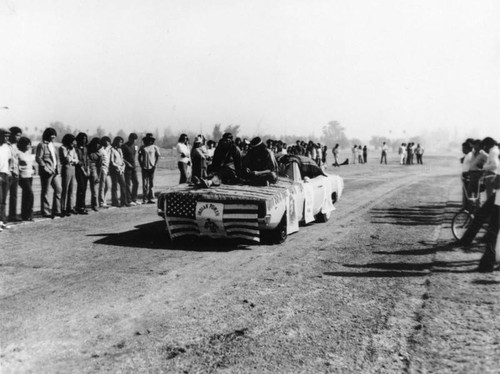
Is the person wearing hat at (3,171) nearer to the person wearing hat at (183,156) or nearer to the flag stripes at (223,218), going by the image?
the flag stripes at (223,218)

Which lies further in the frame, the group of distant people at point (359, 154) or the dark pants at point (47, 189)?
the group of distant people at point (359, 154)

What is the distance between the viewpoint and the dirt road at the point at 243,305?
375 centimetres

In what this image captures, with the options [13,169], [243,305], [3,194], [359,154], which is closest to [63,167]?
[13,169]

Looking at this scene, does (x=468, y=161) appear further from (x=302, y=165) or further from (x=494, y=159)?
(x=302, y=165)

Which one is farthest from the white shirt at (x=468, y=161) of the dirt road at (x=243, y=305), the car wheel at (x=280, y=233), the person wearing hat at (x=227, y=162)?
the person wearing hat at (x=227, y=162)

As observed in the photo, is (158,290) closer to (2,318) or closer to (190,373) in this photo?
(2,318)

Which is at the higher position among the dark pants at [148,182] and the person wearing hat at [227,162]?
the person wearing hat at [227,162]

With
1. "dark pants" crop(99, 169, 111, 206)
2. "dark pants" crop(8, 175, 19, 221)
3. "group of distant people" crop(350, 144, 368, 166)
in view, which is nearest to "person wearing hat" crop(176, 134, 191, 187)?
"dark pants" crop(99, 169, 111, 206)

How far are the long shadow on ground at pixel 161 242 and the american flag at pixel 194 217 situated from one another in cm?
25

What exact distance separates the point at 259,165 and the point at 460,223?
3801 millimetres

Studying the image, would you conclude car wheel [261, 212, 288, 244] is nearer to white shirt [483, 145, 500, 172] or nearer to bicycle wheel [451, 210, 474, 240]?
bicycle wheel [451, 210, 474, 240]

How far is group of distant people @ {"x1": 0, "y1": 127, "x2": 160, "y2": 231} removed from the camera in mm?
9828

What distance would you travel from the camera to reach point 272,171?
858 cm

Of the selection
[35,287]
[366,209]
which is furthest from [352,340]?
[366,209]
